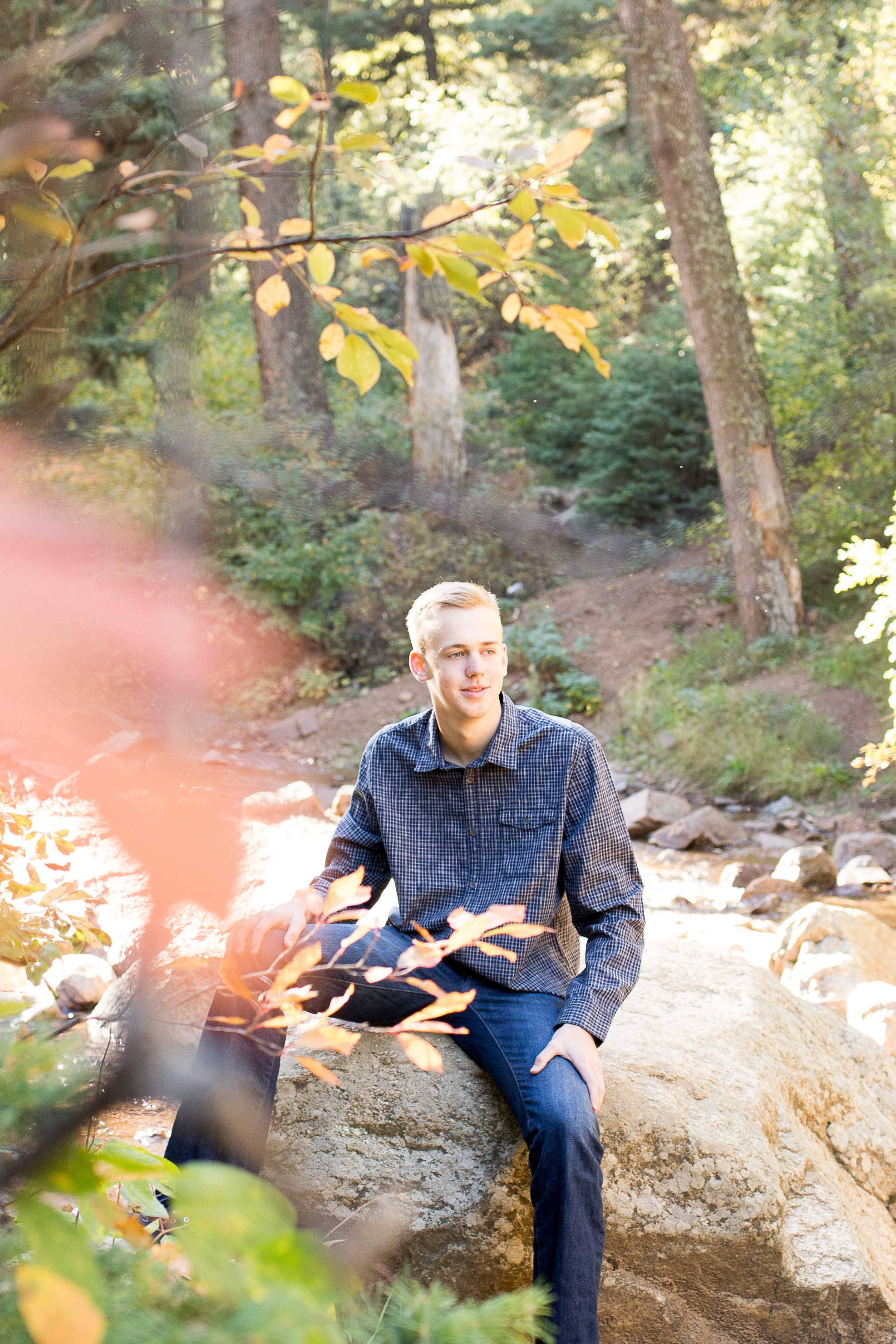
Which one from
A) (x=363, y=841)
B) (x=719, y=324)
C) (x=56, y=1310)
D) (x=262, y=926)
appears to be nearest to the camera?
(x=56, y=1310)

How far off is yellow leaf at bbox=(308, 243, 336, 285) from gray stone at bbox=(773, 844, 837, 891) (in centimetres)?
505

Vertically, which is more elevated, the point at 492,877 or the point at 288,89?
the point at 288,89

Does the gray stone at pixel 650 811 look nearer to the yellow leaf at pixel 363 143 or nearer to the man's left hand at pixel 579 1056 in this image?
the man's left hand at pixel 579 1056

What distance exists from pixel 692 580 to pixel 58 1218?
409 inches

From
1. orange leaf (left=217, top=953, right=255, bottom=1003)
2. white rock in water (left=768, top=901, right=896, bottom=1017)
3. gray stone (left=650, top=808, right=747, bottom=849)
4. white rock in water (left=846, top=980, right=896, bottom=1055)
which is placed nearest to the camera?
orange leaf (left=217, top=953, right=255, bottom=1003)

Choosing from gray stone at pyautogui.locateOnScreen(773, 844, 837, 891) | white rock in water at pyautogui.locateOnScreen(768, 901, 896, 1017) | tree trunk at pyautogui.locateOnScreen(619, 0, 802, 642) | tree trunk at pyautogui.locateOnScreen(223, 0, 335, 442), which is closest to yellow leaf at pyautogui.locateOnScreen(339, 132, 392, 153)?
white rock in water at pyautogui.locateOnScreen(768, 901, 896, 1017)

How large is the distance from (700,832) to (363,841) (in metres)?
4.45

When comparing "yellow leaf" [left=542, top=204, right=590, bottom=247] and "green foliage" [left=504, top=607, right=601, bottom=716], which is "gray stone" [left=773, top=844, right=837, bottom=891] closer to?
"green foliage" [left=504, top=607, right=601, bottom=716]

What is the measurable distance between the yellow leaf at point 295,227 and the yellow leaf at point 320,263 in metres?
0.02

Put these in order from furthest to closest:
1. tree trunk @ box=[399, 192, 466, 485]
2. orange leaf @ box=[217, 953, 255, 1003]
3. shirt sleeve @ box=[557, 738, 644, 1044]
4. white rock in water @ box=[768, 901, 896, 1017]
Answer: tree trunk @ box=[399, 192, 466, 485], white rock in water @ box=[768, 901, 896, 1017], shirt sleeve @ box=[557, 738, 644, 1044], orange leaf @ box=[217, 953, 255, 1003]

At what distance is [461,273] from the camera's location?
1069 millimetres

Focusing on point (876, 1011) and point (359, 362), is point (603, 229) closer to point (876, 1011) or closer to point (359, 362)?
point (359, 362)

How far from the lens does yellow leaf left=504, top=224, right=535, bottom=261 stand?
122 centimetres

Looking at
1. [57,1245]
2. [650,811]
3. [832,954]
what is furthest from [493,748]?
[650,811]
